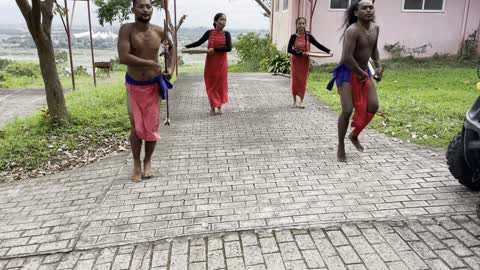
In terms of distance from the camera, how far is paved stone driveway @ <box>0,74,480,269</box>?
123 inches

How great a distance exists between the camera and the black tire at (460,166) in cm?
401

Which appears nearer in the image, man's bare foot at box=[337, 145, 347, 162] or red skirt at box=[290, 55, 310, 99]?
man's bare foot at box=[337, 145, 347, 162]

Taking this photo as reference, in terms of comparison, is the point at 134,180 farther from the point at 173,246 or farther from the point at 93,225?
the point at 173,246

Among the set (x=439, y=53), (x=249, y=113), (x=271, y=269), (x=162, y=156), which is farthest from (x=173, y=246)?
(x=439, y=53)

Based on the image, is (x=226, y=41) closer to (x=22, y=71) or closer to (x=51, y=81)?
(x=51, y=81)

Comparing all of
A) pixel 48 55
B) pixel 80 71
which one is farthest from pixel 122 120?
pixel 80 71

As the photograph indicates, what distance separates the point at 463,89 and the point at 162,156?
25.4 ft

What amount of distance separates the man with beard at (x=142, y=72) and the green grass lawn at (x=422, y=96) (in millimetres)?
3616

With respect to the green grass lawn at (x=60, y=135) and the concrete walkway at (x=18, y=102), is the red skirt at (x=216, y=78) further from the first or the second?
the concrete walkway at (x=18, y=102)

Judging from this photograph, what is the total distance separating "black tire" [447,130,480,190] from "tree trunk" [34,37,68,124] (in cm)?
551

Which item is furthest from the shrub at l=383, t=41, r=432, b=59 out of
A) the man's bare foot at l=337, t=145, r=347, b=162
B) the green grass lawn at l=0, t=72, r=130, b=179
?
the man's bare foot at l=337, t=145, r=347, b=162

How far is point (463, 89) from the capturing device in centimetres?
990

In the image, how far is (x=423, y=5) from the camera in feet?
46.9

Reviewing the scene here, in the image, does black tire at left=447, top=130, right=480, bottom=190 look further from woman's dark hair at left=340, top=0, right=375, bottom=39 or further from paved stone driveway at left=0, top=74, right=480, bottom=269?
woman's dark hair at left=340, top=0, right=375, bottom=39
